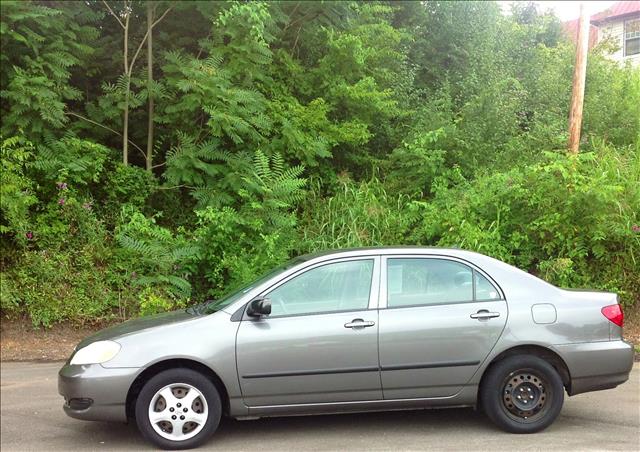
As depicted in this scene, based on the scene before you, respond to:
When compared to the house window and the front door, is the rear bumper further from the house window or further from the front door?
the house window

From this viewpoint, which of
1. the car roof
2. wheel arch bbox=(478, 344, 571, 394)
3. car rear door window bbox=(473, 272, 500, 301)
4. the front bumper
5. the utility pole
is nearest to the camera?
the front bumper

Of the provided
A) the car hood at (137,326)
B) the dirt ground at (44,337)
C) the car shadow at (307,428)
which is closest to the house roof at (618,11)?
the dirt ground at (44,337)

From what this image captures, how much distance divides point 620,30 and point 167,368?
19.9 metres

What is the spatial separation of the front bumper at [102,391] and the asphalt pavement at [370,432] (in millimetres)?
342

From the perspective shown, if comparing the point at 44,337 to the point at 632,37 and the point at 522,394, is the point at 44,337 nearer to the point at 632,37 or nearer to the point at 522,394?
the point at 522,394

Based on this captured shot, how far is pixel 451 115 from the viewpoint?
12641 mm

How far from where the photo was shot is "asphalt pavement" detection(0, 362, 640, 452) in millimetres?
4918

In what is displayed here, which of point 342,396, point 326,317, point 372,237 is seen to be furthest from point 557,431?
point 372,237

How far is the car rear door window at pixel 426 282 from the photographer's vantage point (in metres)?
5.18

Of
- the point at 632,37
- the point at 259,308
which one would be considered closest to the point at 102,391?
the point at 259,308

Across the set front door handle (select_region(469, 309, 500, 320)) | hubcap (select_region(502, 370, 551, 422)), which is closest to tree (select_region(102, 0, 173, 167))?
front door handle (select_region(469, 309, 500, 320))

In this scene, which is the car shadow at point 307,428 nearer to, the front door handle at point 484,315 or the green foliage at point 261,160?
the front door handle at point 484,315

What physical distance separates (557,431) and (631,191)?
5640 mm

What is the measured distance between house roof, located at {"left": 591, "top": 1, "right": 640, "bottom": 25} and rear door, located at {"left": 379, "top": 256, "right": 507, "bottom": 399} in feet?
57.8
